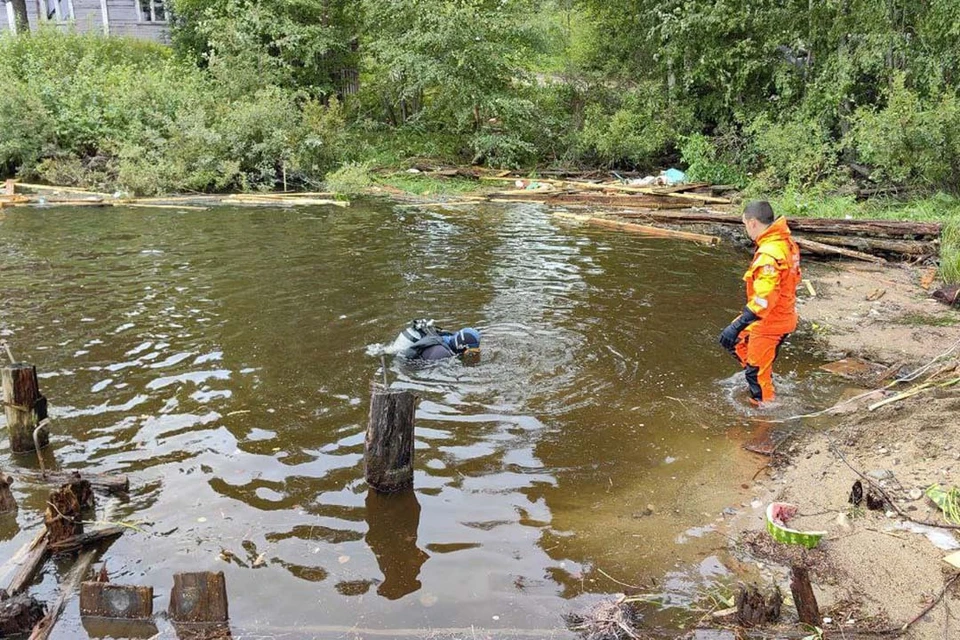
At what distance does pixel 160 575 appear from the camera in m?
4.33

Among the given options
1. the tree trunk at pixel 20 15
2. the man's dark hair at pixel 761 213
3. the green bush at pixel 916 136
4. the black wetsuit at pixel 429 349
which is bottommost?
the black wetsuit at pixel 429 349

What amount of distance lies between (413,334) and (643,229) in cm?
956

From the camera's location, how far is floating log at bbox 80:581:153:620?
3.85m

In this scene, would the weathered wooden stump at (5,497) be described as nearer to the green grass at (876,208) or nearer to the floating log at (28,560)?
the floating log at (28,560)

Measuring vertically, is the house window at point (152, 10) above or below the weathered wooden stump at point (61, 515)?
above

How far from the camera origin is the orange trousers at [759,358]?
6633 millimetres

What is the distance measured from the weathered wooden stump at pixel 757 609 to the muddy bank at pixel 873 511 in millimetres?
119

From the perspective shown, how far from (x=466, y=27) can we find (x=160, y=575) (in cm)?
2289

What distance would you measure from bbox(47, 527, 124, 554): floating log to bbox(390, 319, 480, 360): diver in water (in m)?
3.63

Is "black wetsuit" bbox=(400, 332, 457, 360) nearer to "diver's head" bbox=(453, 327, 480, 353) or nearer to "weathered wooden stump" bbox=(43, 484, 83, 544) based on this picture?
"diver's head" bbox=(453, 327, 480, 353)

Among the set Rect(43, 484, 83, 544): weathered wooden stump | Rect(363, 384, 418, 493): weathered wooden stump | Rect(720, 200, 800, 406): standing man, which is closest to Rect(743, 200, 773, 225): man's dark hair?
Rect(720, 200, 800, 406): standing man

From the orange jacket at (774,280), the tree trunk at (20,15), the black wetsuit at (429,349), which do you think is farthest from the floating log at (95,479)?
the tree trunk at (20,15)

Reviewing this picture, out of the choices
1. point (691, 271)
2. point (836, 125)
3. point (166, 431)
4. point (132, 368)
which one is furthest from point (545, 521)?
point (836, 125)

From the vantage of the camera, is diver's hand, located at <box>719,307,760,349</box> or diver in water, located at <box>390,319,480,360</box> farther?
diver in water, located at <box>390,319,480,360</box>
